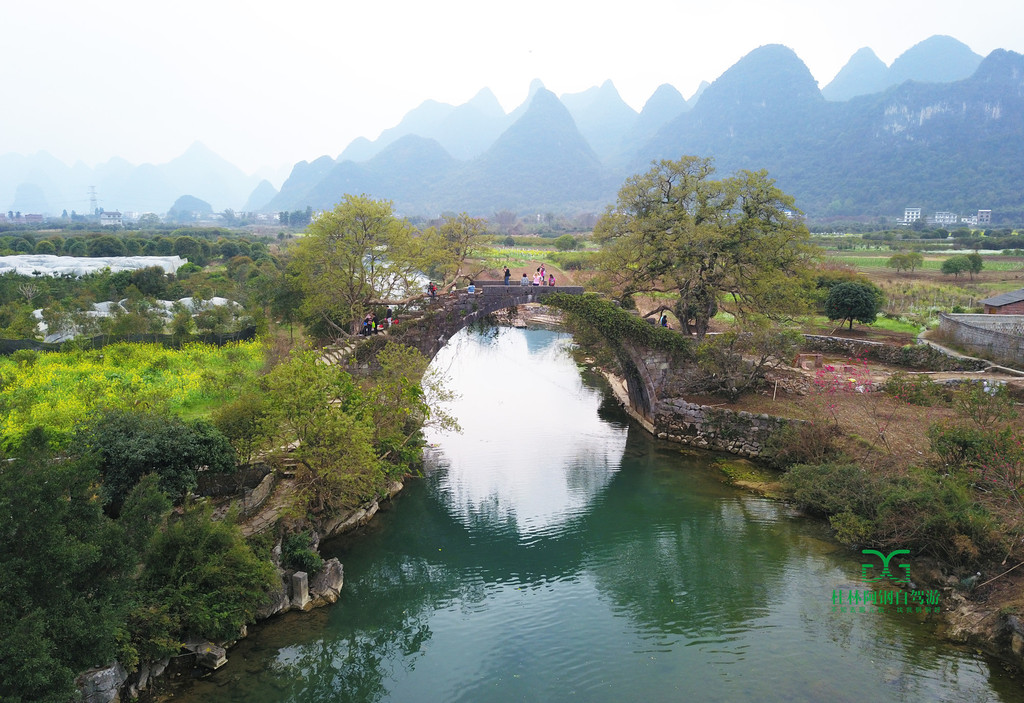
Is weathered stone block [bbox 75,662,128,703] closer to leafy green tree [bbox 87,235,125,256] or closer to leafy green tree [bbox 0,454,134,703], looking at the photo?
leafy green tree [bbox 0,454,134,703]

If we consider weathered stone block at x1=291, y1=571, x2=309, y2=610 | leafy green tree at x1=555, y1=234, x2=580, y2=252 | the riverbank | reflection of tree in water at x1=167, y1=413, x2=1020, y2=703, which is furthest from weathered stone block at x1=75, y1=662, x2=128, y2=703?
leafy green tree at x1=555, y1=234, x2=580, y2=252

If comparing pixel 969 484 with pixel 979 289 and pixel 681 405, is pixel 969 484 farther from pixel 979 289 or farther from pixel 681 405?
pixel 979 289

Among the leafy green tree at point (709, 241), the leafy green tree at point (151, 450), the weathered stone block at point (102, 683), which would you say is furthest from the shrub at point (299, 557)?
the leafy green tree at point (709, 241)

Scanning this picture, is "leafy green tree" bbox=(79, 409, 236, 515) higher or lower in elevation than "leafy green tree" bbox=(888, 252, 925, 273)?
lower

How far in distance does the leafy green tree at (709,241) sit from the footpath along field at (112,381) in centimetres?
1491

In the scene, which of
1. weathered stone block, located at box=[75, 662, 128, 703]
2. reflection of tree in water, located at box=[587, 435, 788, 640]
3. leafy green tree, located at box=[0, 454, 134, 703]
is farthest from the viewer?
reflection of tree in water, located at box=[587, 435, 788, 640]

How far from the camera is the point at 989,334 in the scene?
2531 cm

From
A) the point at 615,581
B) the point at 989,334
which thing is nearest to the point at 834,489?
the point at 615,581

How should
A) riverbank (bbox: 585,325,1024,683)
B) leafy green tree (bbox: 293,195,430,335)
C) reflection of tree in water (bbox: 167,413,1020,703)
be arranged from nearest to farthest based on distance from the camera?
reflection of tree in water (bbox: 167,413,1020,703) → riverbank (bbox: 585,325,1024,683) → leafy green tree (bbox: 293,195,430,335)

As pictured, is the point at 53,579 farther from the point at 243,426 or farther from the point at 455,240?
the point at 455,240

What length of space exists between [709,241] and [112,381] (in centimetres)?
1991

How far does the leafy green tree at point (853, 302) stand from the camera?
104 feet

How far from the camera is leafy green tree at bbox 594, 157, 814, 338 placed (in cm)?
2323

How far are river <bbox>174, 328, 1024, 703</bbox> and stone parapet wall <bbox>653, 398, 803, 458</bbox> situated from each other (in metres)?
1.77
